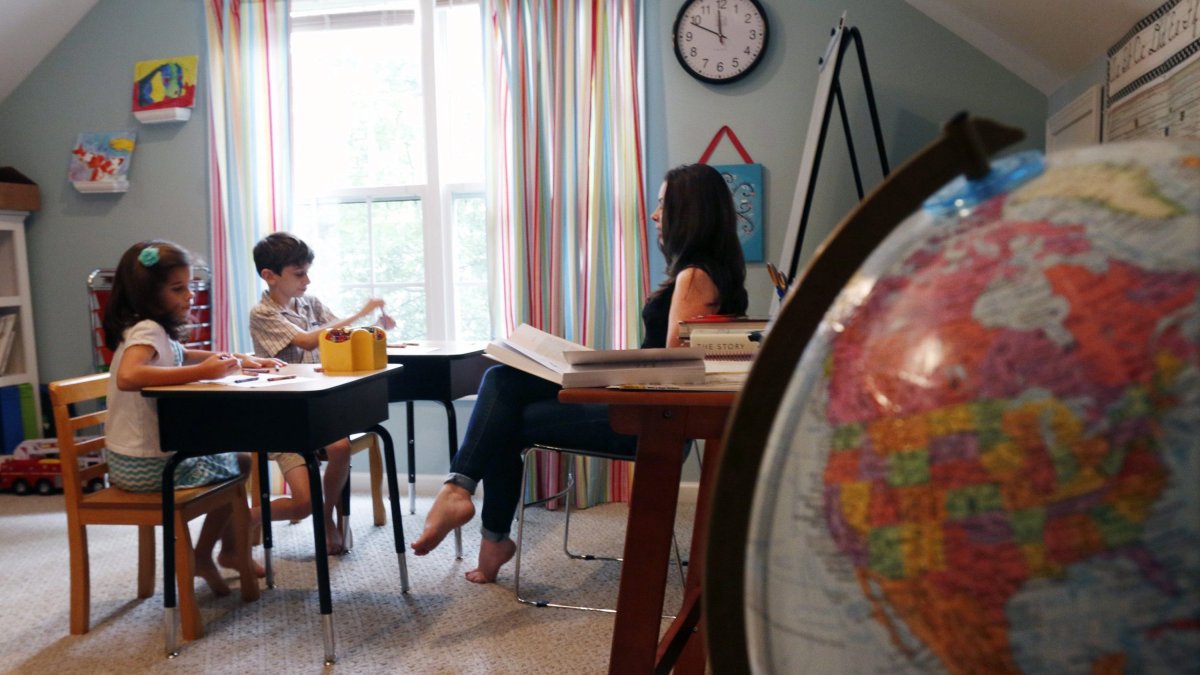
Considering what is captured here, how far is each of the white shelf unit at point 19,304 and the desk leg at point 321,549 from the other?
2.72 m

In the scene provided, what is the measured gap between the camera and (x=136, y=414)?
2154mm

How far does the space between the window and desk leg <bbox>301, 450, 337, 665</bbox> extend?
5.89 ft

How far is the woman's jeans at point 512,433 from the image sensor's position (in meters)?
2.22

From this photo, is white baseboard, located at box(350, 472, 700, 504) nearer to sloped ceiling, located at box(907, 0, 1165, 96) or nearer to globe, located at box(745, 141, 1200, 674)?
sloped ceiling, located at box(907, 0, 1165, 96)

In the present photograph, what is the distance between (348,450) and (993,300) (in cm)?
251

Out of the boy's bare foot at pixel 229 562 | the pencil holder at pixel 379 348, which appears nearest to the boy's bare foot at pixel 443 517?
the pencil holder at pixel 379 348

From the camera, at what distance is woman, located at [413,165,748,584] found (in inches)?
86.7

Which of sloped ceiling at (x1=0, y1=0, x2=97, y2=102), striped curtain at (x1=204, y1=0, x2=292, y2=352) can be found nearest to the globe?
striped curtain at (x1=204, y1=0, x2=292, y2=352)

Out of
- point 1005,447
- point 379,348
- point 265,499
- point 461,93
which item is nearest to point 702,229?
point 379,348

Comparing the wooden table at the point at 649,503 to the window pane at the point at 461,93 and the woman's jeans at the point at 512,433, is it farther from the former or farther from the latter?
the window pane at the point at 461,93

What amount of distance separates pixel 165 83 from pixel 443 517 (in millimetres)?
2571

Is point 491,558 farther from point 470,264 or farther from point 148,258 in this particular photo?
point 470,264

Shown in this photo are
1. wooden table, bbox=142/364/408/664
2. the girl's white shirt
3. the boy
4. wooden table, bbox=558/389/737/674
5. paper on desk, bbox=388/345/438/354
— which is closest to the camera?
wooden table, bbox=558/389/737/674

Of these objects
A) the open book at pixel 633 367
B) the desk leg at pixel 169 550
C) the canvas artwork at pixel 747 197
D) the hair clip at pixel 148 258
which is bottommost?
the desk leg at pixel 169 550
